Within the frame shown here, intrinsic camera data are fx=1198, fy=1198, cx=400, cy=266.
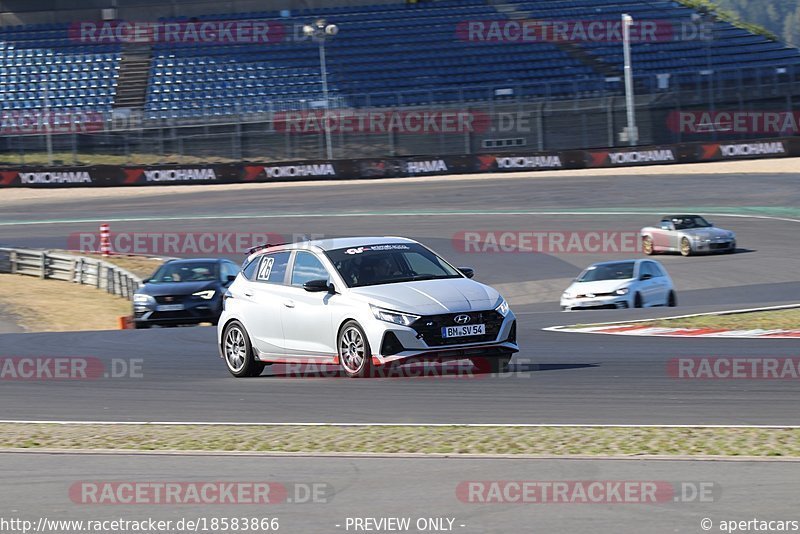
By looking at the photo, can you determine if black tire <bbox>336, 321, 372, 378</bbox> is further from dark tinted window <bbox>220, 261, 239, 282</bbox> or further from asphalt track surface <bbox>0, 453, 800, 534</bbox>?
dark tinted window <bbox>220, 261, 239, 282</bbox>

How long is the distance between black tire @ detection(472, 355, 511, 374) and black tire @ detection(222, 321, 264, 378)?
244 centimetres

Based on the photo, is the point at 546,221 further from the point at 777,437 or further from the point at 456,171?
the point at 777,437

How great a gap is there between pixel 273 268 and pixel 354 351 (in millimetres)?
1709

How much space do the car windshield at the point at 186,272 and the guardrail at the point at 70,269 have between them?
3345 millimetres

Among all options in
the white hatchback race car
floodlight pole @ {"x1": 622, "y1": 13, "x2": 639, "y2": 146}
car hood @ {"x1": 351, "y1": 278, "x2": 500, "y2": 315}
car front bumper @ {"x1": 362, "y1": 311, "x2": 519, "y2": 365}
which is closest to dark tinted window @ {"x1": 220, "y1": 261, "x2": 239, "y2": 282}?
the white hatchback race car

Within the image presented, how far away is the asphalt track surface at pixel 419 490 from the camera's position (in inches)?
239

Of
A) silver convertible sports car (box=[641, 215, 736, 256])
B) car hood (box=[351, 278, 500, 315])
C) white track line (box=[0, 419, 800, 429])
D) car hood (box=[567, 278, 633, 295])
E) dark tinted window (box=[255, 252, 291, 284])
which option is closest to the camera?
white track line (box=[0, 419, 800, 429])

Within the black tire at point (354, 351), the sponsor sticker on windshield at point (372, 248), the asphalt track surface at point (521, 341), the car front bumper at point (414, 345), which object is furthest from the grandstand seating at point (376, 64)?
the car front bumper at point (414, 345)

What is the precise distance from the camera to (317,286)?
12.1m

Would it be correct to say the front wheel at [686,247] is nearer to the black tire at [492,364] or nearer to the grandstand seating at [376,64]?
the black tire at [492,364]

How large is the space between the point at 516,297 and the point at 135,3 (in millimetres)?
48579

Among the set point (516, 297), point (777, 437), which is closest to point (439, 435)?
point (777, 437)

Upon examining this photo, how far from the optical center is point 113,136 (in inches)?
2127

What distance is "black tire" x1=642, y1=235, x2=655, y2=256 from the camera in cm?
3259
